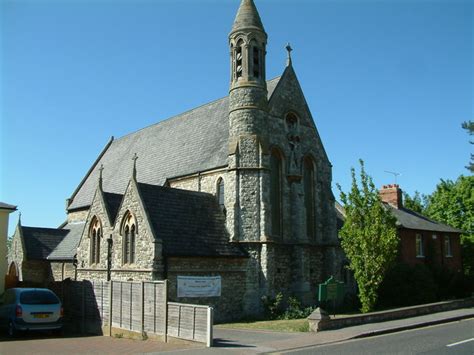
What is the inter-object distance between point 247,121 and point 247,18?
6.13 metres

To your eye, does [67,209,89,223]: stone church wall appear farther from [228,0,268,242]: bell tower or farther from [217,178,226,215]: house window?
[228,0,268,242]: bell tower

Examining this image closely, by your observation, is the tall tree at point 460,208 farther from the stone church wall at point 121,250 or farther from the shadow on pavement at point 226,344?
the shadow on pavement at point 226,344

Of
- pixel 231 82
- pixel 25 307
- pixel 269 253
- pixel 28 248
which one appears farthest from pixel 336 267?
pixel 28 248

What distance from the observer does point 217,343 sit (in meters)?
15.8

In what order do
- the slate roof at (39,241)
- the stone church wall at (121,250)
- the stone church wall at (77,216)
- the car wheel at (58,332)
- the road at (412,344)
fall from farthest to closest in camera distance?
the stone church wall at (77,216) → the slate roof at (39,241) → the stone church wall at (121,250) → the car wheel at (58,332) → the road at (412,344)

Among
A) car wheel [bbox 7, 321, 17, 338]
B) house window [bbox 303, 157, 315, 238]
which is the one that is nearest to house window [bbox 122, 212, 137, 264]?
car wheel [bbox 7, 321, 17, 338]

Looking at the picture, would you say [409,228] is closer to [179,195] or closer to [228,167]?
[228,167]

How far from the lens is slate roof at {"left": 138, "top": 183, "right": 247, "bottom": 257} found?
2250 cm

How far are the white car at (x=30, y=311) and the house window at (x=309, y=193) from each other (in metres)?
15.0

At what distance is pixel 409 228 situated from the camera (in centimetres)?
3584

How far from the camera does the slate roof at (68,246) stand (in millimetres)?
31086

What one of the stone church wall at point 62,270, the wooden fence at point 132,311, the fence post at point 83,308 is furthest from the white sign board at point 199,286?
the stone church wall at point 62,270

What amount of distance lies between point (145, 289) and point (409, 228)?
2425cm

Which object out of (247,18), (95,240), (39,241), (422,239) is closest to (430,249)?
(422,239)
